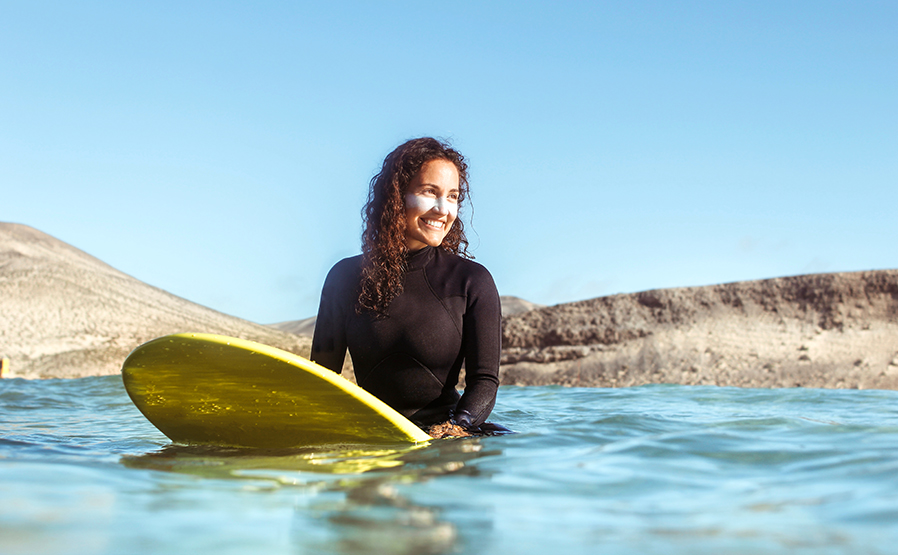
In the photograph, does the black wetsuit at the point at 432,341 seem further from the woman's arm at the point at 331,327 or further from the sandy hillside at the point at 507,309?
the sandy hillside at the point at 507,309

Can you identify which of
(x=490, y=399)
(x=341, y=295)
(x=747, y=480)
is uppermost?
(x=341, y=295)

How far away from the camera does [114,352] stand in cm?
1050

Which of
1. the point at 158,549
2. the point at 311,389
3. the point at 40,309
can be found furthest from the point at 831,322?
the point at 40,309

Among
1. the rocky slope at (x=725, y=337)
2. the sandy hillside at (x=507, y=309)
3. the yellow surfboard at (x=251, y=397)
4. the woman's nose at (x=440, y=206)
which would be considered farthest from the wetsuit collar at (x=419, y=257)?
the sandy hillside at (x=507, y=309)

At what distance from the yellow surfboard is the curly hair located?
0.43 metres

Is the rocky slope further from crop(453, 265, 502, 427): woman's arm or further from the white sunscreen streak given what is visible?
the white sunscreen streak

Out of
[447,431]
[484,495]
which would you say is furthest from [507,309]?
[484,495]

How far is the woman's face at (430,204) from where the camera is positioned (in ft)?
8.62

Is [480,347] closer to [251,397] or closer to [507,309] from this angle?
[251,397]

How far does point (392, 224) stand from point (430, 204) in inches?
6.6

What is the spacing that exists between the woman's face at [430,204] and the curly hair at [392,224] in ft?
0.09

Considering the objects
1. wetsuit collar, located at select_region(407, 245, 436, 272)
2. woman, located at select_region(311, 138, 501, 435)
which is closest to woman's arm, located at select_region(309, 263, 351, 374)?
woman, located at select_region(311, 138, 501, 435)

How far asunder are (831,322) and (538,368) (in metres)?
3.57

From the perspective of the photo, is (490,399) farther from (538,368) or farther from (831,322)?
(831,322)
